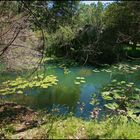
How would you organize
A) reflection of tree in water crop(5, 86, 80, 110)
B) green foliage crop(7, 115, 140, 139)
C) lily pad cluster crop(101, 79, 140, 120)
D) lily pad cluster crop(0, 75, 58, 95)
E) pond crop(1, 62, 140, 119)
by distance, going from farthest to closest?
lily pad cluster crop(0, 75, 58, 95) < reflection of tree in water crop(5, 86, 80, 110) < pond crop(1, 62, 140, 119) < lily pad cluster crop(101, 79, 140, 120) < green foliage crop(7, 115, 140, 139)

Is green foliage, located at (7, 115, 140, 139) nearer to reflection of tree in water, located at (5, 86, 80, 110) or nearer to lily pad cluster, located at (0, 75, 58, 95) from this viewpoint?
reflection of tree in water, located at (5, 86, 80, 110)

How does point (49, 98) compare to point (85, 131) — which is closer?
point (85, 131)

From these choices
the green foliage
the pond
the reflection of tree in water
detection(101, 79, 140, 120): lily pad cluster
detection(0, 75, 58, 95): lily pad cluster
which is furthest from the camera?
detection(0, 75, 58, 95): lily pad cluster

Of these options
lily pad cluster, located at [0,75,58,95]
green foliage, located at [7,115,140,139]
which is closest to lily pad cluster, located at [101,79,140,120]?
green foliage, located at [7,115,140,139]

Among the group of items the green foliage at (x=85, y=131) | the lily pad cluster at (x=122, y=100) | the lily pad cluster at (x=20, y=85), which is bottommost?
the lily pad cluster at (x=20, y=85)

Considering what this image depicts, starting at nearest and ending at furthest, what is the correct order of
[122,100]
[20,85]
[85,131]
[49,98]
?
[85,131]
[122,100]
[49,98]
[20,85]

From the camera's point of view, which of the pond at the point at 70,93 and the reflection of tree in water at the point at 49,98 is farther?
the reflection of tree in water at the point at 49,98

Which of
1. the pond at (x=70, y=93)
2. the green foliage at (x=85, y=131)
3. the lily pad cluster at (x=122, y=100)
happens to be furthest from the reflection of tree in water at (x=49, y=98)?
the green foliage at (x=85, y=131)

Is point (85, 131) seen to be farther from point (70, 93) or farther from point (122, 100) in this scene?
point (70, 93)

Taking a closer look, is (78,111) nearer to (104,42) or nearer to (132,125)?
(132,125)

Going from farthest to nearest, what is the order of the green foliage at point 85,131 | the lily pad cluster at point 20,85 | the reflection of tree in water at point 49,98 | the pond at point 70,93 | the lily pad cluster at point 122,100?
the lily pad cluster at point 20,85
the reflection of tree in water at point 49,98
the pond at point 70,93
the lily pad cluster at point 122,100
the green foliage at point 85,131

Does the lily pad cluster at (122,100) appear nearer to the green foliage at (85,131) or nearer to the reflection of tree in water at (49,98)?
the reflection of tree in water at (49,98)

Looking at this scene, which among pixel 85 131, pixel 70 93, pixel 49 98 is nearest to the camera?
pixel 85 131

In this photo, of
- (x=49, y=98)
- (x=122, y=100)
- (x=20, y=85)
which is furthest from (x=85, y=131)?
(x=20, y=85)
